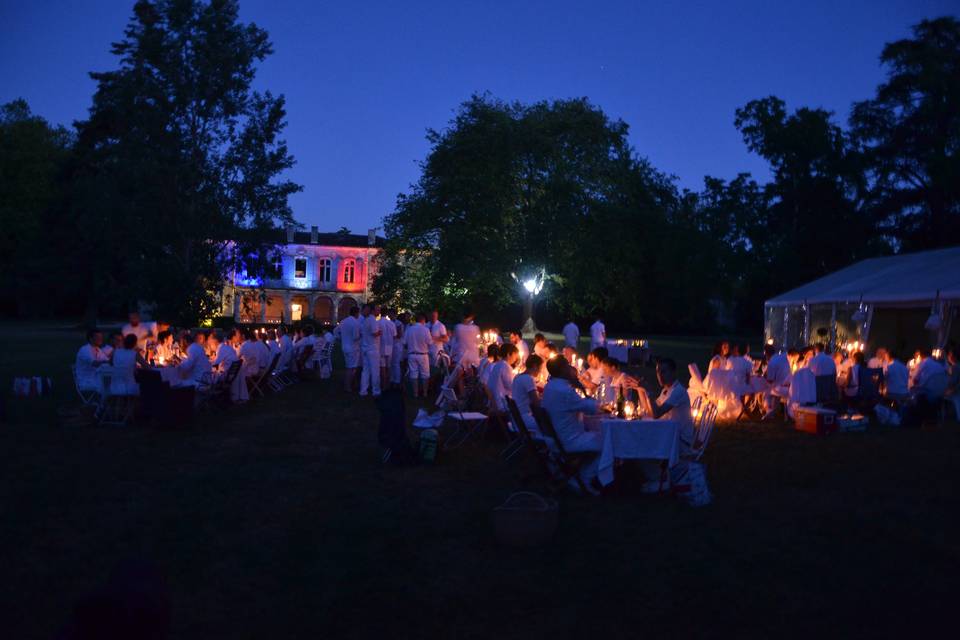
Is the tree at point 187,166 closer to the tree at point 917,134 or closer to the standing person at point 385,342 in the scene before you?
the standing person at point 385,342

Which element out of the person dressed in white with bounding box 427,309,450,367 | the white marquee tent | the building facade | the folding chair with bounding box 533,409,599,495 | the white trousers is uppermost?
the building facade

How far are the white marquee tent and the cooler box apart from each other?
514cm

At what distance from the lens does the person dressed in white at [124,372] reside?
10602 millimetres

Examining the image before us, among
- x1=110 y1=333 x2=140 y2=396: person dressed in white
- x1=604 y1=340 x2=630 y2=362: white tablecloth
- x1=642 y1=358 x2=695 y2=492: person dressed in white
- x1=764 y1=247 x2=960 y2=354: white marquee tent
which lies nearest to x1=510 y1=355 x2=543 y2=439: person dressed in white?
x1=642 y1=358 x2=695 y2=492: person dressed in white

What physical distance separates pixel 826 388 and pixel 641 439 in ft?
19.9

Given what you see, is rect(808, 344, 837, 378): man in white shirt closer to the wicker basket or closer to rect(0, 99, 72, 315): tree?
the wicker basket

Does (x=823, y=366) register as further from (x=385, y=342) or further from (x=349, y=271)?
(x=349, y=271)

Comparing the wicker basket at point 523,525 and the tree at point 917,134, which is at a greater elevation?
the tree at point 917,134

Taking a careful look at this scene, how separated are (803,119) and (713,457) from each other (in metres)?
30.1

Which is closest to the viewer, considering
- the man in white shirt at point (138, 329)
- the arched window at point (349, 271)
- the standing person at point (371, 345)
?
the man in white shirt at point (138, 329)

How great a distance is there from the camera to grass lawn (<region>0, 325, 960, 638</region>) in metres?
4.29

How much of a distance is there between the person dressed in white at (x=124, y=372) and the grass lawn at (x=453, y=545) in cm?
134

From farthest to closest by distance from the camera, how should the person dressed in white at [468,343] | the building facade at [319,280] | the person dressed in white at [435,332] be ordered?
the building facade at [319,280], the person dressed in white at [435,332], the person dressed in white at [468,343]

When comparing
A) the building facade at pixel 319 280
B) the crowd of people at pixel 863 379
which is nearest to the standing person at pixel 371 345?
the crowd of people at pixel 863 379
